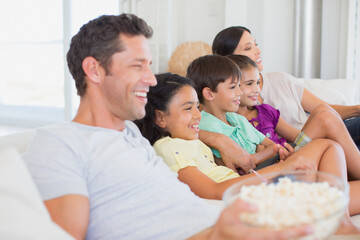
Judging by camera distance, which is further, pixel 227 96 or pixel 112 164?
pixel 227 96

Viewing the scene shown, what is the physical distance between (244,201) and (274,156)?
128 cm

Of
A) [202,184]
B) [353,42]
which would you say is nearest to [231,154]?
[202,184]

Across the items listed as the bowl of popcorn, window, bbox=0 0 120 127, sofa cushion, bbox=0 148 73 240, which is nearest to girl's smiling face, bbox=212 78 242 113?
the bowl of popcorn

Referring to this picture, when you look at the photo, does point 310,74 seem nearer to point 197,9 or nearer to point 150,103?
point 197,9

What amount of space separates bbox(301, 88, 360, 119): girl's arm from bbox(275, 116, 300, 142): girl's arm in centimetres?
33

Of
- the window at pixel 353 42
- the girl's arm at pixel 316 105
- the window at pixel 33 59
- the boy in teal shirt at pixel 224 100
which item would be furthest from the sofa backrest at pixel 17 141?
Answer: the window at pixel 33 59

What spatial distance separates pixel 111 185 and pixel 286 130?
1.63 metres

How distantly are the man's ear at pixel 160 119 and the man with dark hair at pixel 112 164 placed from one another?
334 millimetres

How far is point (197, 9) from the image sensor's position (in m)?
5.36

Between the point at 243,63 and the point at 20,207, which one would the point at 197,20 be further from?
the point at 20,207

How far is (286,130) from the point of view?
2590 mm

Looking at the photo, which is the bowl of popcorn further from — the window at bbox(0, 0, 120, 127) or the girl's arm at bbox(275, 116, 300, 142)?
the window at bbox(0, 0, 120, 127)

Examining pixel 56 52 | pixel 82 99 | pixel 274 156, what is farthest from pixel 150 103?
pixel 56 52

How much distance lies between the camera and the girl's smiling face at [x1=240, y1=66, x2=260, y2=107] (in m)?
2.47
